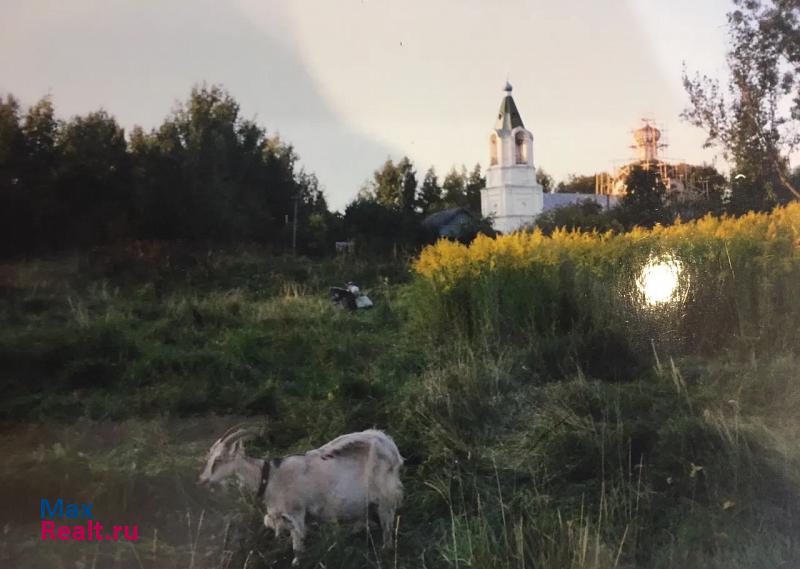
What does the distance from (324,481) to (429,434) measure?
1343 mm

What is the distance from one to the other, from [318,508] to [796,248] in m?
5.79

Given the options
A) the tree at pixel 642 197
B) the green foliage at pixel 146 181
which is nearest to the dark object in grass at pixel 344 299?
the green foliage at pixel 146 181

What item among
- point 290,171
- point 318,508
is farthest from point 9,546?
point 290,171

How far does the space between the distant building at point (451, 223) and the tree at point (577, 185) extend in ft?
52.0

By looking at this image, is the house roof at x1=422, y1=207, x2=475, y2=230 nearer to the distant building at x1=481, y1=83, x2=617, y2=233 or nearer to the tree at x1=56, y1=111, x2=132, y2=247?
the distant building at x1=481, y1=83, x2=617, y2=233

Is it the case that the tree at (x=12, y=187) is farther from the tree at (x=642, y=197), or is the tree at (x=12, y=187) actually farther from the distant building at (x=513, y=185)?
the distant building at (x=513, y=185)

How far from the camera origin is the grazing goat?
3.11 m

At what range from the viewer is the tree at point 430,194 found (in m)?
36.3

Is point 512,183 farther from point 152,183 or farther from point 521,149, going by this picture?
point 152,183

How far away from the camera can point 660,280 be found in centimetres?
718

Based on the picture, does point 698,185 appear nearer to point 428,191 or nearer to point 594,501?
→ point 594,501

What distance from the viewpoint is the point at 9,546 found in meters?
3.18

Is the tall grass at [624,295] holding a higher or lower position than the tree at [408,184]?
lower

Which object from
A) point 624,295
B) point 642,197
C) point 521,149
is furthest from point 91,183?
point 521,149
